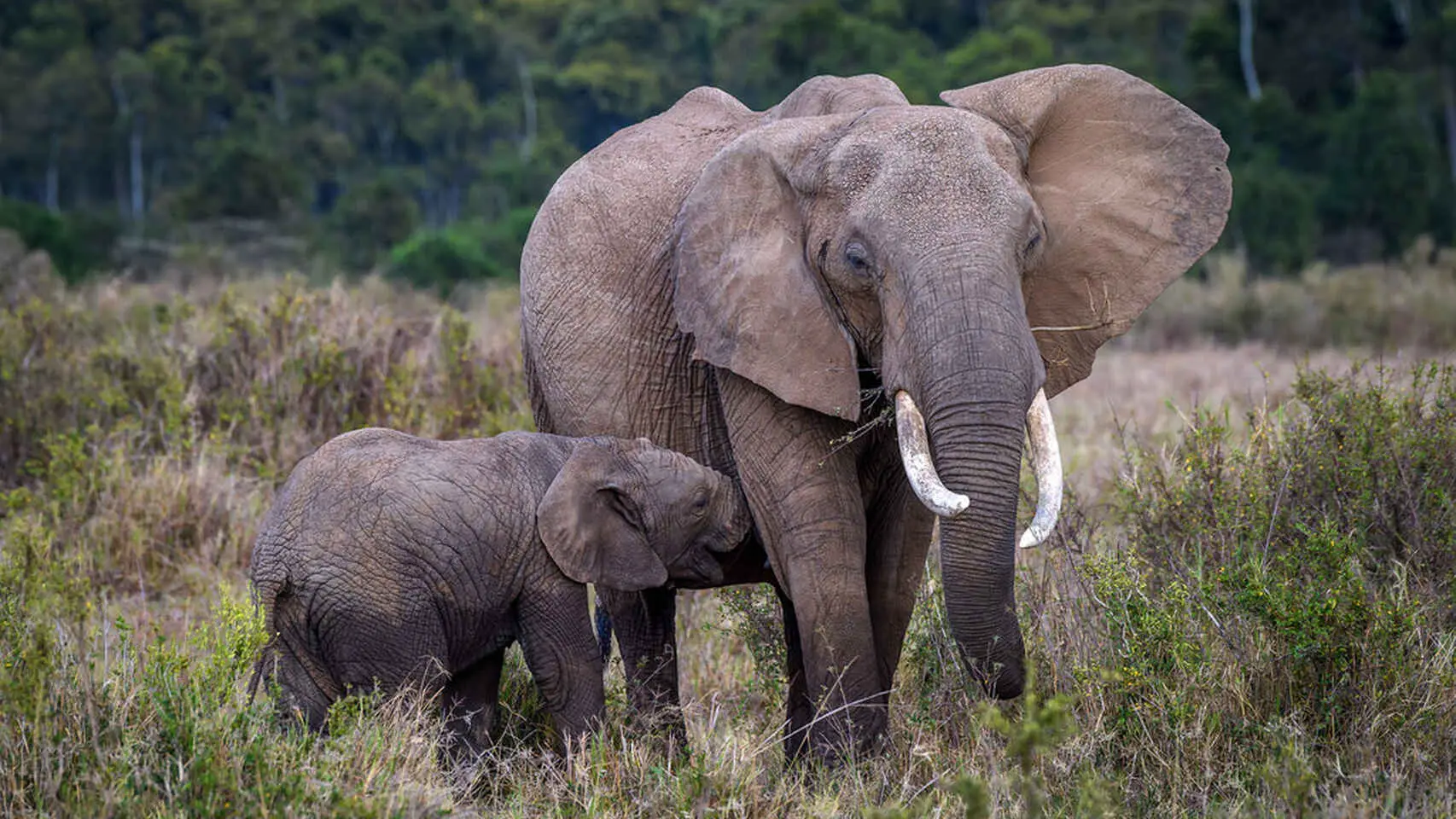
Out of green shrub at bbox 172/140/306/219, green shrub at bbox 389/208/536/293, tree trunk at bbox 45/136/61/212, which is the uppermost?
green shrub at bbox 389/208/536/293

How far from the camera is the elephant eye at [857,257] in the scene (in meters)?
4.81

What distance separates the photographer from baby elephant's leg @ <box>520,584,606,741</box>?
17.9 feet

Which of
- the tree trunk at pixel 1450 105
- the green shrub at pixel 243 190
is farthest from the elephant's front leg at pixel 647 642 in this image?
the green shrub at pixel 243 190

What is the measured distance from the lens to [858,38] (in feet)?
133

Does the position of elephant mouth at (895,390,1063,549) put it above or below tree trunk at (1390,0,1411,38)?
above

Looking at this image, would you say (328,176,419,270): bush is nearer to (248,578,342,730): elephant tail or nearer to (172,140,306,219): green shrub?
(172,140,306,219): green shrub

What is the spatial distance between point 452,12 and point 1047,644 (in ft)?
181

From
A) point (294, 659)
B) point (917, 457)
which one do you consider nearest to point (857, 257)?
point (917, 457)

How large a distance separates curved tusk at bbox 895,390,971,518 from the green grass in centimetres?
60

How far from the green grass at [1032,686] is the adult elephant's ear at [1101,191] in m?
0.92

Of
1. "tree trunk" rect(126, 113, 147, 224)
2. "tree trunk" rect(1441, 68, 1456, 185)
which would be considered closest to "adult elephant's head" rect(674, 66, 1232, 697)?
"tree trunk" rect(1441, 68, 1456, 185)

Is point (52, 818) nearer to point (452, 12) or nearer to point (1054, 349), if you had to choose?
point (1054, 349)

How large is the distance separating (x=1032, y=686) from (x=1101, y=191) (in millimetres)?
1474

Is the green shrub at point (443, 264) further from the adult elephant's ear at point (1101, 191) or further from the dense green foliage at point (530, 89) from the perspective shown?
the adult elephant's ear at point (1101, 191)
